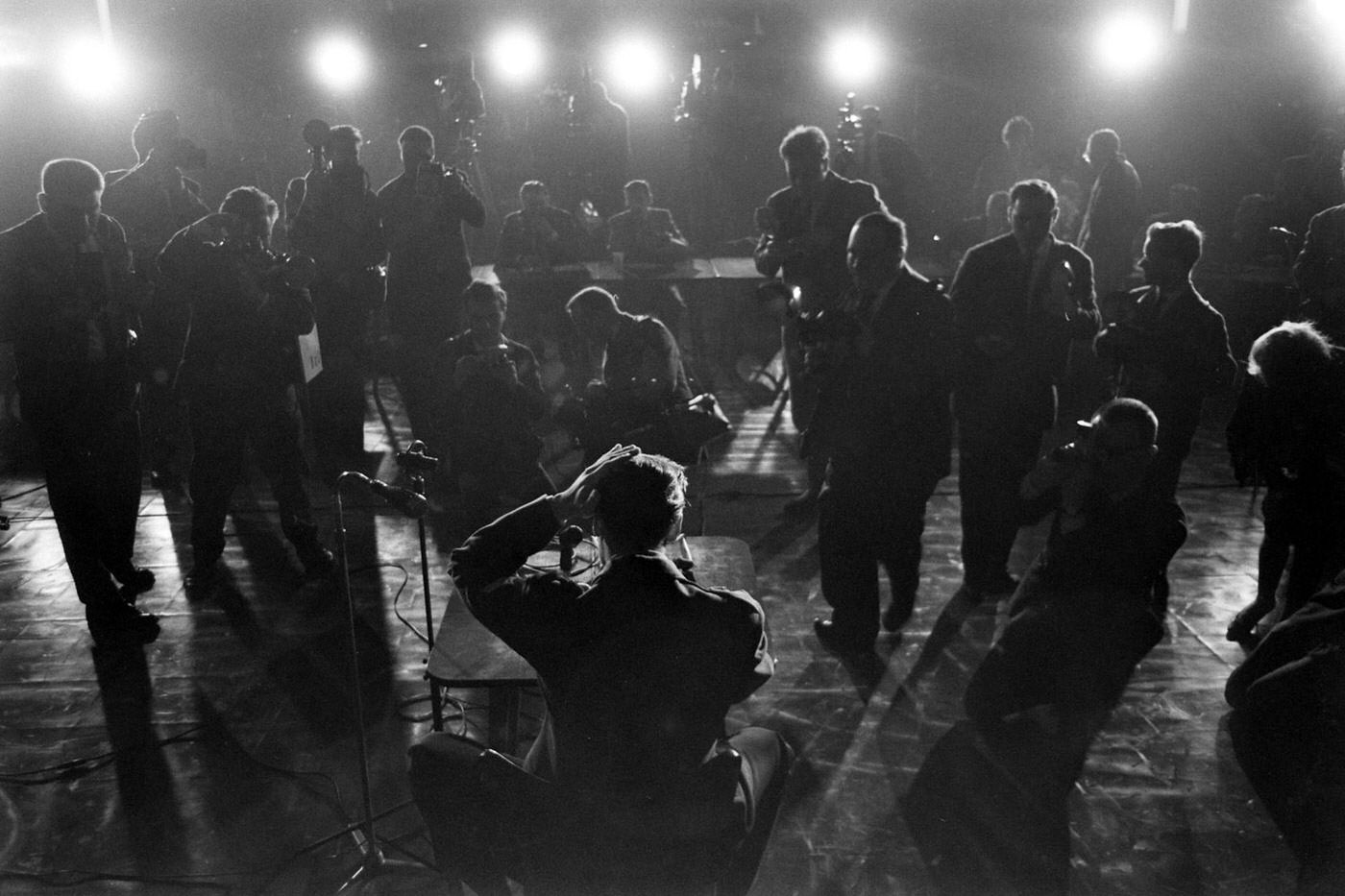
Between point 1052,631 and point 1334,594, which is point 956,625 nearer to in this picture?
point 1052,631

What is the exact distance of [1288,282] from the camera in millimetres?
8586

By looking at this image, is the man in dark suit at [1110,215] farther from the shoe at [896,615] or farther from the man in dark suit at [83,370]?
the man in dark suit at [83,370]

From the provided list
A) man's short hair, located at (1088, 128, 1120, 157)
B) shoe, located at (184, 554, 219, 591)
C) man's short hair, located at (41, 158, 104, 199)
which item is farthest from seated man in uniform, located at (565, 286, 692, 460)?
man's short hair, located at (1088, 128, 1120, 157)

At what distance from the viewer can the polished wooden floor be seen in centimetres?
347

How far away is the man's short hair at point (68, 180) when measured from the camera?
15.2 feet

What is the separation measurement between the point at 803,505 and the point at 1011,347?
1917 mm

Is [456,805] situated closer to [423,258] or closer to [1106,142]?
[423,258]

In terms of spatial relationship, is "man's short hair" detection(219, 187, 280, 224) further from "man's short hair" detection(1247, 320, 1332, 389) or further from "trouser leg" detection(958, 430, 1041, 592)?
"man's short hair" detection(1247, 320, 1332, 389)

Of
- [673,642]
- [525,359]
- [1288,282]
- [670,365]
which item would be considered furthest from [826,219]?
[1288,282]

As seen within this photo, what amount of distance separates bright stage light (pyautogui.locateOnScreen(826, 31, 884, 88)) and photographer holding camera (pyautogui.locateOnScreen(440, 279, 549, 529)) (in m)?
10.2

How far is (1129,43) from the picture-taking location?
14047mm

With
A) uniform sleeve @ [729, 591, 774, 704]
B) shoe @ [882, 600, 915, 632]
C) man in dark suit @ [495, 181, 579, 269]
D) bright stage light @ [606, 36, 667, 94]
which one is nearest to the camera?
uniform sleeve @ [729, 591, 774, 704]

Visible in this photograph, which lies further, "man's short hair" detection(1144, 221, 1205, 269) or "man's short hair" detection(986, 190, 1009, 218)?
"man's short hair" detection(986, 190, 1009, 218)

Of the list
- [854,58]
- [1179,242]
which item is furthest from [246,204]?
[854,58]
